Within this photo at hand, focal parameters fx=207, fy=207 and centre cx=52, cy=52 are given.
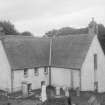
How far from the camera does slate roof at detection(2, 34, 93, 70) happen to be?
32.8 meters

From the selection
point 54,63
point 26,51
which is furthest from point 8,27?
point 54,63

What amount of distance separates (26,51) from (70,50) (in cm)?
752

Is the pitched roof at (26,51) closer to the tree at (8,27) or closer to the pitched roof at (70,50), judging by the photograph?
the pitched roof at (70,50)

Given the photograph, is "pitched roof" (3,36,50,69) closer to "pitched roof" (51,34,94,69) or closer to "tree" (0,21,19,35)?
"pitched roof" (51,34,94,69)

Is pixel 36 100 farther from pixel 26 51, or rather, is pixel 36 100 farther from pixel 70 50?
pixel 70 50

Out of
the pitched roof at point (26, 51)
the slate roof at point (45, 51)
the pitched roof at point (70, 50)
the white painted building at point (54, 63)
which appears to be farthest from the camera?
the pitched roof at point (70, 50)

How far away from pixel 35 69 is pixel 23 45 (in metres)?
4.67

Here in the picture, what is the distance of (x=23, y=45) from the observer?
35.5 metres

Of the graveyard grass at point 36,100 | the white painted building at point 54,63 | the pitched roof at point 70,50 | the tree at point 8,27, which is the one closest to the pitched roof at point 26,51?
the white painted building at point 54,63

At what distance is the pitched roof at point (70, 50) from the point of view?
33287 mm

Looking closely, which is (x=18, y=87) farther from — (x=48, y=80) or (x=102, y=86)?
(x=102, y=86)

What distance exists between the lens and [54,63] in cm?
3578

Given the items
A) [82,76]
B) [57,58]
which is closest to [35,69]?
[57,58]

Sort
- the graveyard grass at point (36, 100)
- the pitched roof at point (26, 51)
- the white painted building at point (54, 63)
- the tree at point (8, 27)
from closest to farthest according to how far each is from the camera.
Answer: the graveyard grass at point (36, 100)
the white painted building at point (54, 63)
the pitched roof at point (26, 51)
the tree at point (8, 27)
